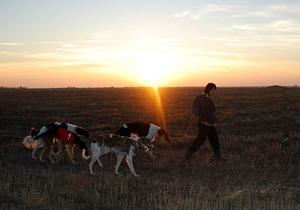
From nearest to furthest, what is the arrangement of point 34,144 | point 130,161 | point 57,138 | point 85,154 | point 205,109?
point 130,161
point 85,154
point 205,109
point 57,138
point 34,144

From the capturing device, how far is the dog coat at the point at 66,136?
15.2m

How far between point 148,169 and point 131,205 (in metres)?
4.39

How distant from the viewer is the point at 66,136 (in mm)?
15273

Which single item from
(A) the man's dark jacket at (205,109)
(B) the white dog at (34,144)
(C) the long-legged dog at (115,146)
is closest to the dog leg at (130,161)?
(C) the long-legged dog at (115,146)

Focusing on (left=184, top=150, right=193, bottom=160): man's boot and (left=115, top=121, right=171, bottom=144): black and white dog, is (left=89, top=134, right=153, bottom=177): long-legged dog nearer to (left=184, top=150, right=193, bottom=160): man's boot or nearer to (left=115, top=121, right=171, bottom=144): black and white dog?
(left=184, top=150, right=193, bottom=160): man's boot

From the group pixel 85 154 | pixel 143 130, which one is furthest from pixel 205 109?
pixel 85 154

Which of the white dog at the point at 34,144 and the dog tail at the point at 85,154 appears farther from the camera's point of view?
the white dog at the point at 34,144

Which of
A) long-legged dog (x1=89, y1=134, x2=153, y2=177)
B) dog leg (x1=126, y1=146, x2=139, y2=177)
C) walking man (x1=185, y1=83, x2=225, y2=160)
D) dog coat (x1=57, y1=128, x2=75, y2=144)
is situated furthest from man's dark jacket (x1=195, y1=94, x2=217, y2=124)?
dog coat (x1=57, y1=128, x2=75, y2=144)

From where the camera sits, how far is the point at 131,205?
9.88 m

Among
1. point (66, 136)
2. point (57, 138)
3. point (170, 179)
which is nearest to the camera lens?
point (170, 179)

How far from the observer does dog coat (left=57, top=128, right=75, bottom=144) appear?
15.2 m

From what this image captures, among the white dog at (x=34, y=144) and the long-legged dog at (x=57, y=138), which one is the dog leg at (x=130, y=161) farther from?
the white dog at (x=34, y=144)

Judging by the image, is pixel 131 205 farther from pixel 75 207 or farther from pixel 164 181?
pixel 164 181

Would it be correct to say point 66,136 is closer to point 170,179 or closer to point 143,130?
point 143,130
